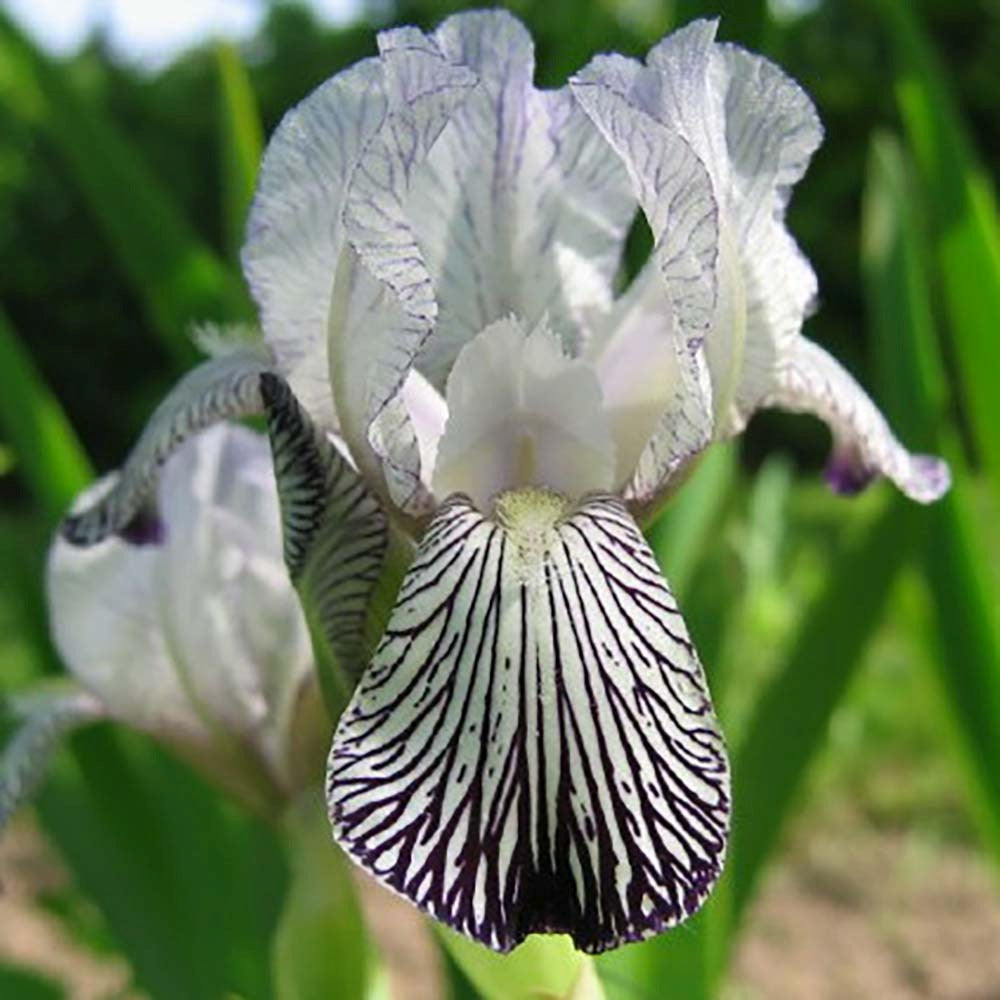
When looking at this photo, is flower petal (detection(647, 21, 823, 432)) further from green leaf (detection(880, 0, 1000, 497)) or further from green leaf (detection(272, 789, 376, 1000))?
green leaf (detection(880, 0, 1000, 497))

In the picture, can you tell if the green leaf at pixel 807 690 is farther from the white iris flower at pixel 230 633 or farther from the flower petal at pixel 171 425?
the flower petal at pixel 171 425

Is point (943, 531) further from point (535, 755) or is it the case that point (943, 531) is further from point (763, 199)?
point (535, 755)

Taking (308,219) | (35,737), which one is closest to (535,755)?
(308,219)

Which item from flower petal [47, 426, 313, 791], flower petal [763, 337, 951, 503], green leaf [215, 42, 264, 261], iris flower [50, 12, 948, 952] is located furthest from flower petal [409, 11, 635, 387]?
green leaf [215, 42, 264, 261]

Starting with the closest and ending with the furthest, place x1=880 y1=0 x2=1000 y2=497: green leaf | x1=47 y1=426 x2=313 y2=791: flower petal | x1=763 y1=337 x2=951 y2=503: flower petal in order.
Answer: x1=763 y1=337 x2=951 y2=503: flower petal
x1=47 y1=426 x2=313 y2=791: flower petal
x1=880 y1=0 x2=1000 y2=497: green leaf

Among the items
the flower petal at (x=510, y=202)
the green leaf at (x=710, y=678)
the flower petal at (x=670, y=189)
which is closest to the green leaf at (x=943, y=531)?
the green leaf at (x=710, y=678)

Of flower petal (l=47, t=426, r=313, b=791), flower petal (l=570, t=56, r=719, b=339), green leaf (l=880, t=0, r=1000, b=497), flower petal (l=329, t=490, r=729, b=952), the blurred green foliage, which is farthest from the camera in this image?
green leaf (l=880, t=0, r=1000, b=497)

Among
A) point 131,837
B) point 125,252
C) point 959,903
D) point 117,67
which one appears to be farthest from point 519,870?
point 117,67

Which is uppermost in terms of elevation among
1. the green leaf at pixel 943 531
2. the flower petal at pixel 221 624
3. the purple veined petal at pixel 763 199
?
the purple veined petal at pixel 763 199
